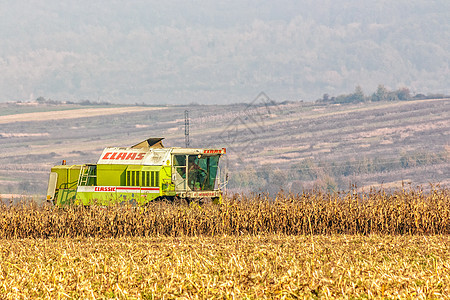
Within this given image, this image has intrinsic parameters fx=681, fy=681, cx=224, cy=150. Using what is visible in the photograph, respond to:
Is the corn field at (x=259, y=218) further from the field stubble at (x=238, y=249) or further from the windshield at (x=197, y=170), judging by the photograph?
the windshield at (x=197, y=170)

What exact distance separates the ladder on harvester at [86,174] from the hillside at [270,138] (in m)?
80.7

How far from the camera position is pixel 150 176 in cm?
2244

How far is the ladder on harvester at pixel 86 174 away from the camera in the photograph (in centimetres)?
2353

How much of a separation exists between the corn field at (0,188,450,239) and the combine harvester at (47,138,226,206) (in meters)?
2.85

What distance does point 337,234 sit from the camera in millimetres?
18125

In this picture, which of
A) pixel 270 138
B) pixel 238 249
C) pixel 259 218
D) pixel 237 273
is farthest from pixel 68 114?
pixel 237 273

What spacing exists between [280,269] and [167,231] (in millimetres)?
8746

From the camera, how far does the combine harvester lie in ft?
73.5

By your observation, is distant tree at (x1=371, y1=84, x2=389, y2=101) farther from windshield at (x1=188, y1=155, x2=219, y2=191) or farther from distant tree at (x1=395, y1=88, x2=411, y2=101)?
windshield at (x1=188, y1=155, x2=219, y2=191)

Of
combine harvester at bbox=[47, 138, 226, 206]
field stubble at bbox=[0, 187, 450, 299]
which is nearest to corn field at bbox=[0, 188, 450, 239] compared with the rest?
field stubble at bbox=[0, 187, 450, 299]

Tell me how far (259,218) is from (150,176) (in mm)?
5235

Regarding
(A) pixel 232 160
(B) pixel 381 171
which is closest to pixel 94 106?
(A) pixel 232 160

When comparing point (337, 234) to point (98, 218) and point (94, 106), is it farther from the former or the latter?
point (94, 106)

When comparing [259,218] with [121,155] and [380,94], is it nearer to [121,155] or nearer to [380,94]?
[121,155]
